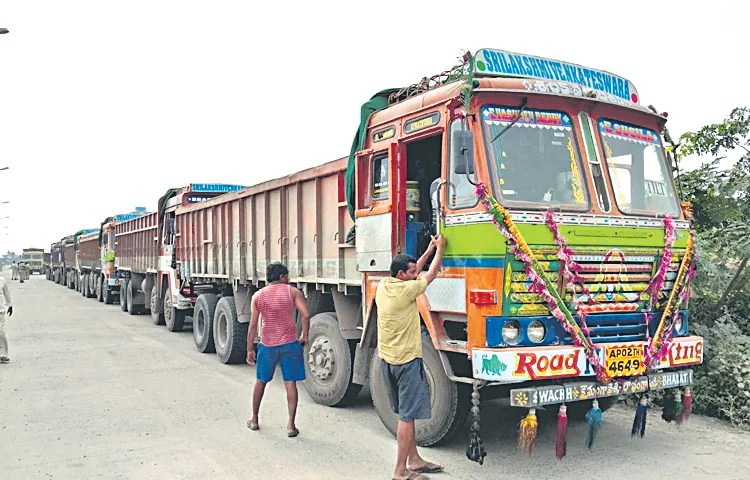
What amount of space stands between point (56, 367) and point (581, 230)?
8.17 metres

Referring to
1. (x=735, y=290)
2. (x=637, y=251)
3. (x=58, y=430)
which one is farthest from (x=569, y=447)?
(x=58, y=430)

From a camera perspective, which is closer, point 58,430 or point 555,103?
point 555,103

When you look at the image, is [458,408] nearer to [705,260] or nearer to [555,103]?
[555,103]

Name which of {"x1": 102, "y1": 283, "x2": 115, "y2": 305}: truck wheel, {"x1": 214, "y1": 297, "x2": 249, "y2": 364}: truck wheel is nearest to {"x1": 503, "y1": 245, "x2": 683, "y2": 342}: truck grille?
{"x1": 214, "y1": 297, "x2": 249, "y2": 364}: truck wheel

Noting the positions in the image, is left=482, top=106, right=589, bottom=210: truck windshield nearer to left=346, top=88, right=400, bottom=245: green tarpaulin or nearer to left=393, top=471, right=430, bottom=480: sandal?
left=346, top=88, right=400, bottom=245: green tarpaulin

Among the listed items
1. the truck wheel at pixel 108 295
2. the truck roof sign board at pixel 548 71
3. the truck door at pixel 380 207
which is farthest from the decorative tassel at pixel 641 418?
the truck wheel at pixel 108 295

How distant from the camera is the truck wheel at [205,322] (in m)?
11.1

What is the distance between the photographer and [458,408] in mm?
5254

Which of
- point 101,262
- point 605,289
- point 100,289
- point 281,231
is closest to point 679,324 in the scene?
point 605,289

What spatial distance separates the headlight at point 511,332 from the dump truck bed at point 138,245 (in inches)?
468

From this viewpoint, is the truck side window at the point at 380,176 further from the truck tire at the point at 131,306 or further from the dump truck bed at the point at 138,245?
the truck tire at the point at 131,306

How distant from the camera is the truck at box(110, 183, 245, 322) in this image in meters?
13.8

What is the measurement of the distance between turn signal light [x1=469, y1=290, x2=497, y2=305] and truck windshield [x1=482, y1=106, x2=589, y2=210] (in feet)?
2.39

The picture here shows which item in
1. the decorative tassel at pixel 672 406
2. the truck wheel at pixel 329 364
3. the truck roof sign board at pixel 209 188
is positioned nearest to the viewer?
the decorative tassel at pixel 672 406
